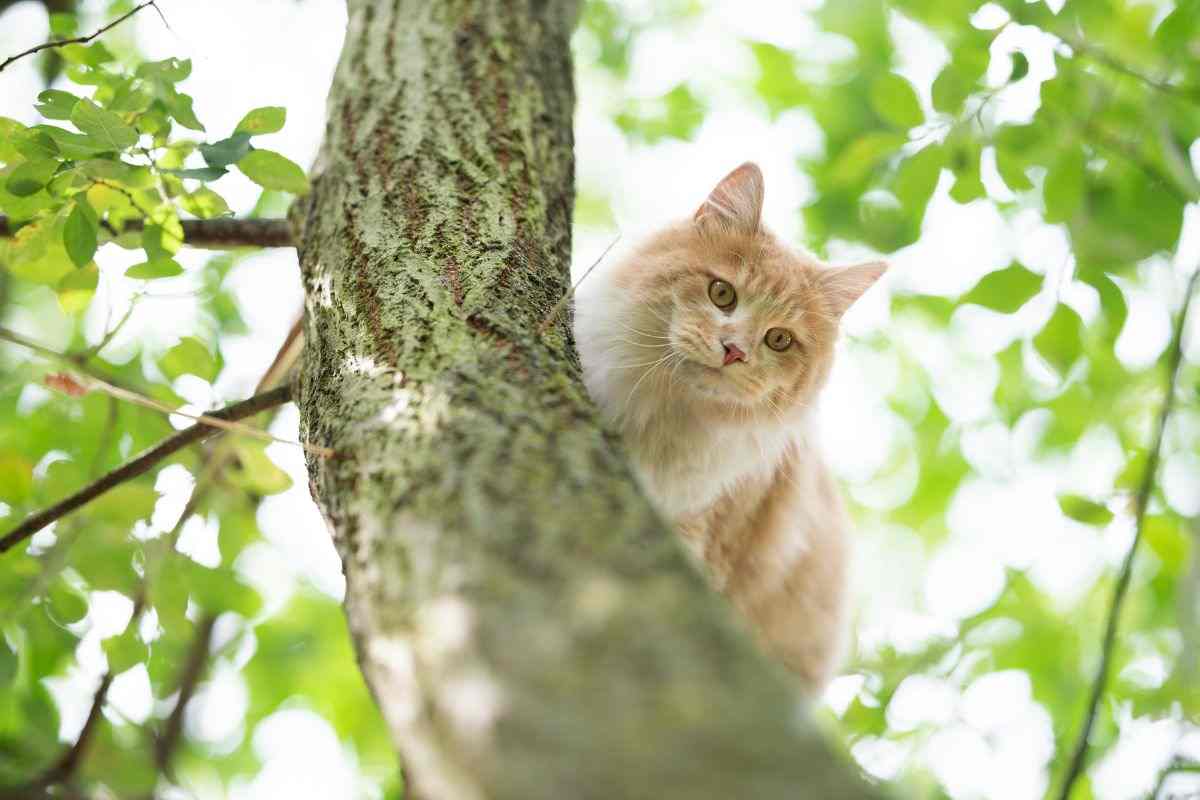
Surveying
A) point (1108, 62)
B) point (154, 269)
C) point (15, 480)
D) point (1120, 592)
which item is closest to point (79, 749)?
point (15, 480)

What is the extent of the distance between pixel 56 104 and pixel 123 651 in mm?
1269

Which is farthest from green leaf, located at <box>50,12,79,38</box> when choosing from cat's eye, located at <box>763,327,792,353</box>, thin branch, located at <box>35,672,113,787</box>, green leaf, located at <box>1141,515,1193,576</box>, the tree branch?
green leaf, located at <box>1141,515,1193,576</box>

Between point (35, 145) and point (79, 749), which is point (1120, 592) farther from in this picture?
point (79, 749)

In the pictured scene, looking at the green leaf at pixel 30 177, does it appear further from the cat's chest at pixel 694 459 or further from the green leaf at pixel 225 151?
the cat's chest at pixel 694 459

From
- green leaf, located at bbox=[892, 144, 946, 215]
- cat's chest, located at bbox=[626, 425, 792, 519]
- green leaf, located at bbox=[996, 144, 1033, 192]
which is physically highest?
green leaf, located at bbox=[996, 144, 1033, 192]

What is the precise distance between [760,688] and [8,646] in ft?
7.02

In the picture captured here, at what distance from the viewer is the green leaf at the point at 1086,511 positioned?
2268 millimetres

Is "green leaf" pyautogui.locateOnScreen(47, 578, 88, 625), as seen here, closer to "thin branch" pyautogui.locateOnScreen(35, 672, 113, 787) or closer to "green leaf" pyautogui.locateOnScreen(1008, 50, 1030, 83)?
"thin branch" pyautogui.locateOnScreen(35, 672, 113, 787)

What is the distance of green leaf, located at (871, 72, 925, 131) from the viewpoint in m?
A: 2.52

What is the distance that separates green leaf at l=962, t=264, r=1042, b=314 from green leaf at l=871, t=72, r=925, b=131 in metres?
0.49

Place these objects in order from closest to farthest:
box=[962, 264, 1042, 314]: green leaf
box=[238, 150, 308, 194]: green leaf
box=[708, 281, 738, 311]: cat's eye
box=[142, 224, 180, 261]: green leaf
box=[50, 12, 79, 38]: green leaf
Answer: box=[238, 150, 308, 194]: green leaf < box=[142, 224, 180, 261]: green leaf < box=[962, 264, 1042, 314]: green leaf < box=[50, 12, 79, 38]: green leaf < box=[708, 281, 738, 311]: cat's eye

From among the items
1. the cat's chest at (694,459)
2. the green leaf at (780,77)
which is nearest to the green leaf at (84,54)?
the cat's chest at (694,459)

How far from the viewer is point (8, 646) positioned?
7.26ft

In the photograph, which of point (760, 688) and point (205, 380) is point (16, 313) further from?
point (760, 688)
